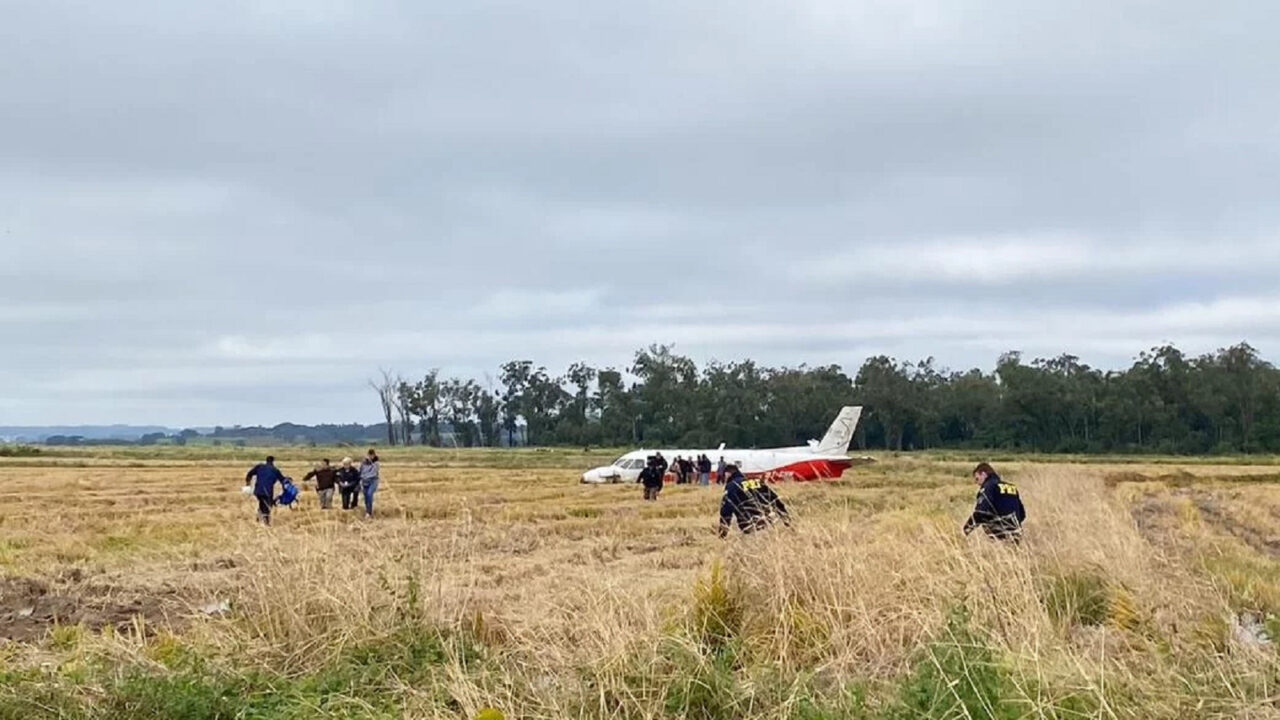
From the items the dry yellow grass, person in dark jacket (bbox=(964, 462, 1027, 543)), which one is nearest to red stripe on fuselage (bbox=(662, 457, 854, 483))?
the dry yellow grass

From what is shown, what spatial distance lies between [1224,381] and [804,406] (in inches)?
1395

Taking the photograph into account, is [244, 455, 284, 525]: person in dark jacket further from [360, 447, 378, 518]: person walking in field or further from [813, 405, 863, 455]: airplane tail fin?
[813, 405, 863, 455]: airplane tail fin

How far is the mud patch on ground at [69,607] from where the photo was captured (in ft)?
36.5

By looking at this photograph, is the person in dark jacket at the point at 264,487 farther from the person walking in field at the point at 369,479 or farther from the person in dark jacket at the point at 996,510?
the person in dark jacket at the point at 996,510

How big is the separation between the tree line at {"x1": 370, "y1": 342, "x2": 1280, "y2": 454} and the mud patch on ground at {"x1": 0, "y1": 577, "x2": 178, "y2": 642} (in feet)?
294

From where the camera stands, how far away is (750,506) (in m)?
12.2

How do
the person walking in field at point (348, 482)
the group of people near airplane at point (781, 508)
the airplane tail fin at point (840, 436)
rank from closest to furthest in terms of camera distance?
the group of people near airplane at point (781, 508), the person walking in field at point (348, 482), the airplane tail fin at point (840, 436)

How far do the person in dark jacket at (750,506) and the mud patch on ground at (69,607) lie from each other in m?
5.29

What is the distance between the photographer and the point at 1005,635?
7.39 m

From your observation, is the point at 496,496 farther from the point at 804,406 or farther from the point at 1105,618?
the point at 804,406

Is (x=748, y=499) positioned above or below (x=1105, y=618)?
above

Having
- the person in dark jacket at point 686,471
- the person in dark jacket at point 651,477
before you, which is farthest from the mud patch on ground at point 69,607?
the person in dark jacket at point 686,471

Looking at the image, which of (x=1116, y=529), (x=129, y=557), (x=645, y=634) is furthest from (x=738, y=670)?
(x=129, y=557)

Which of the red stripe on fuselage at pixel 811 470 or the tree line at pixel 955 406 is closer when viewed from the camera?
the red stripe on fuselage at pixel 811 470
